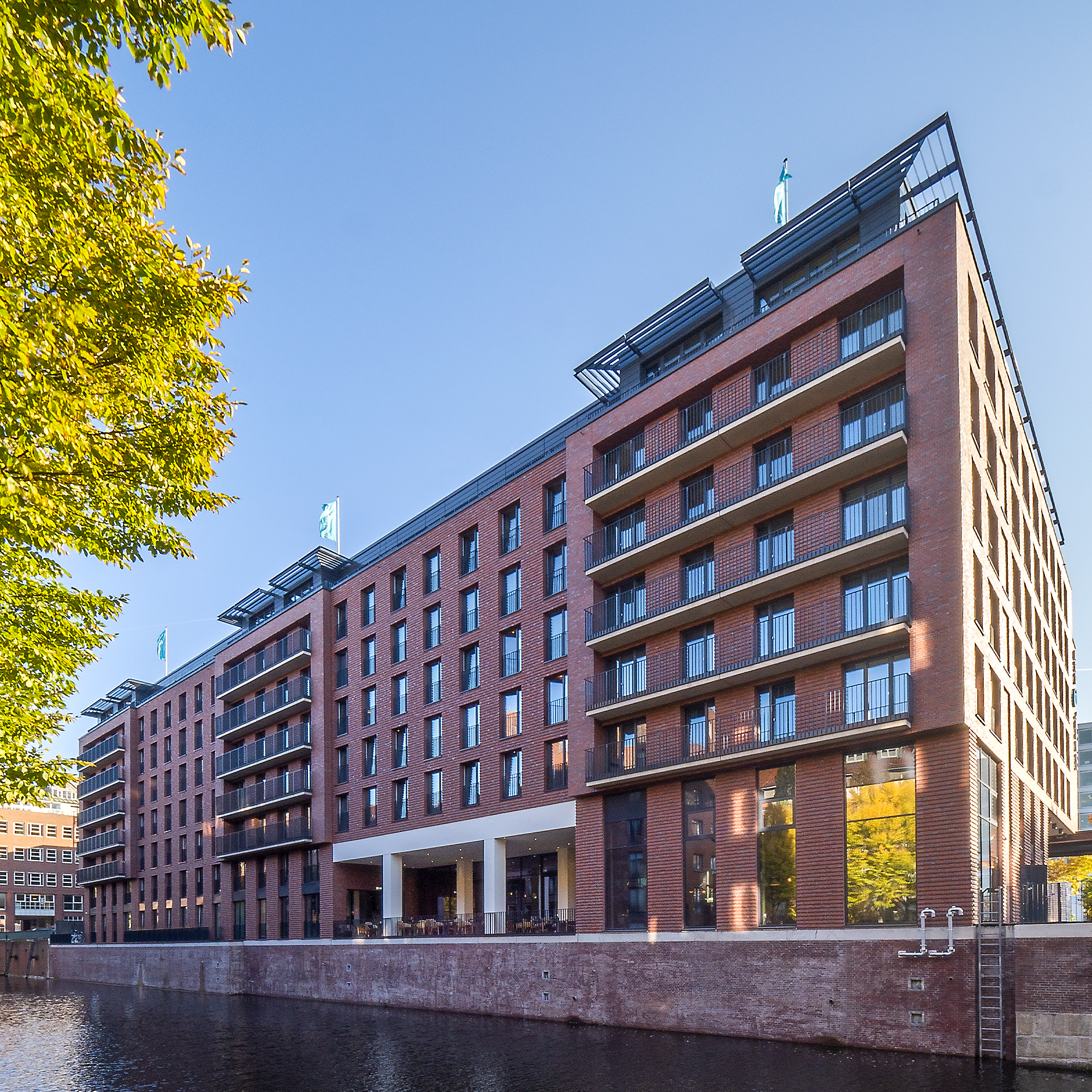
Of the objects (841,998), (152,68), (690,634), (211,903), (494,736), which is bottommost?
(211,903)

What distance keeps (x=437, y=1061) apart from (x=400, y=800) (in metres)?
21.0

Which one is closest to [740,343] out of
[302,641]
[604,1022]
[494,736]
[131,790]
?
[494,736]

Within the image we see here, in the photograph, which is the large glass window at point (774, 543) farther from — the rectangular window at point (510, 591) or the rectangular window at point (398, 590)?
the rectangular window at point (398, 590)

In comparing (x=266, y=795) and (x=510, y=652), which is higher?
(x=510, y=652)

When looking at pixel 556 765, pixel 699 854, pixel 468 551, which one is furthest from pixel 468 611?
pixel 699 854

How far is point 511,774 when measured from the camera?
1578 inches

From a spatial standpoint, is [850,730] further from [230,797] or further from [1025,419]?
[230,797]

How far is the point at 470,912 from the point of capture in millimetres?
44656

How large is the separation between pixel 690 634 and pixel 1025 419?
16.9 meters

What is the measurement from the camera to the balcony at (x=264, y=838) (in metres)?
51.5

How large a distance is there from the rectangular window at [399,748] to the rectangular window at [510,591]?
8.42m

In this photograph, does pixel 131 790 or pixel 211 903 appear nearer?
pixel 211 903

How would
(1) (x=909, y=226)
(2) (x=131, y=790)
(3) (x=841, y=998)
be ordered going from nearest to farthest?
(3) (x=841, y=998), (1) (x=909, y=226), (2) (x=131, y=790)

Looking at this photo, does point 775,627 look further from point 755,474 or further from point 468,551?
point 468,551
